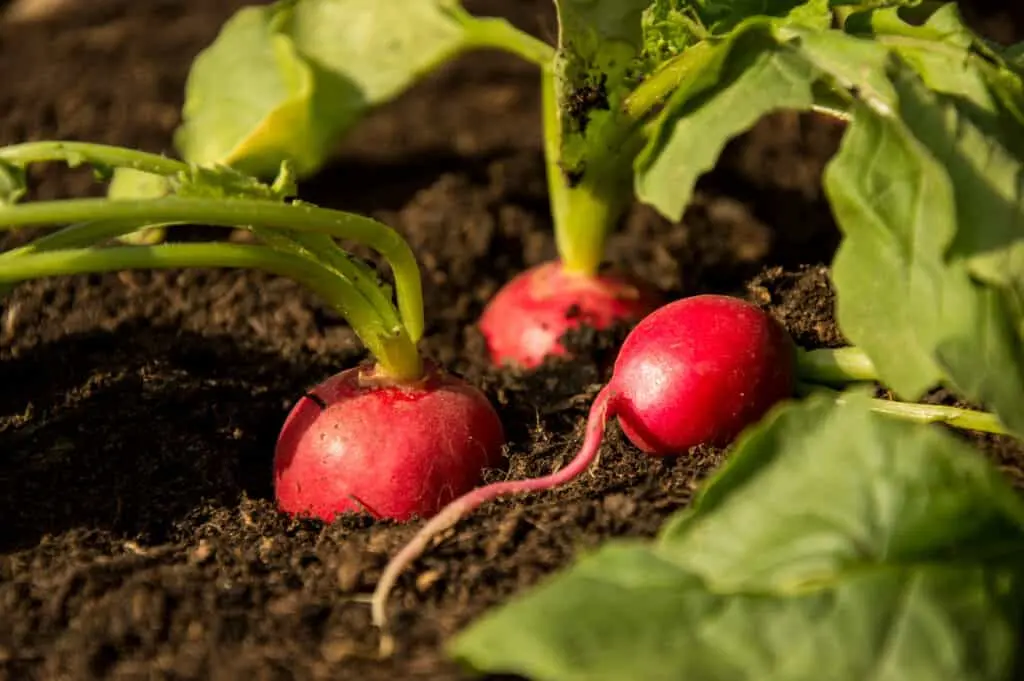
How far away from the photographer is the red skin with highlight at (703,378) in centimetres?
201

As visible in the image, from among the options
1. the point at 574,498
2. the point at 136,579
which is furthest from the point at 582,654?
the point at 136,579

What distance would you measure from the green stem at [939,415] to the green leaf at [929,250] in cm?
22

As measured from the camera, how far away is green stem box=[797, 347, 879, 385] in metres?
2.01

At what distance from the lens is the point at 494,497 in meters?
1.92

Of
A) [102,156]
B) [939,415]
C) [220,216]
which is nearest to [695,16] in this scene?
[939,415]

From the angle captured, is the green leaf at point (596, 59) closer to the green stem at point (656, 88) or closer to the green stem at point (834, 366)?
the green stem at point (656, 88)

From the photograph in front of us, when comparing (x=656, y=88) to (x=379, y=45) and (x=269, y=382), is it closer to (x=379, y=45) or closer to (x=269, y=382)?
(x=379, y=45)

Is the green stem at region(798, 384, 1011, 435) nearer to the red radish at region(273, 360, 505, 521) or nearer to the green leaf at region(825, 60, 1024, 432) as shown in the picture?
the green leaf at region(825, 60, 1024, 432)

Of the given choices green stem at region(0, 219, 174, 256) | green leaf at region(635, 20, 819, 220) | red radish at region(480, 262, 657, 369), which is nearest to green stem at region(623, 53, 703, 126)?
green leaf at region(635, 20, 819, 220)

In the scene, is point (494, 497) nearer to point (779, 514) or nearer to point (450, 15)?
point (779, 514)

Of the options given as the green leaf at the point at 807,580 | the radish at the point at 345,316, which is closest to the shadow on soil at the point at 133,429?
the radish at the point at 345,316

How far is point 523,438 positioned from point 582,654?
2.95ft

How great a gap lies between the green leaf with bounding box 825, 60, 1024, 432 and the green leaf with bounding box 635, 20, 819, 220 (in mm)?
121

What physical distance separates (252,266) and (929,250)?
0.96m
